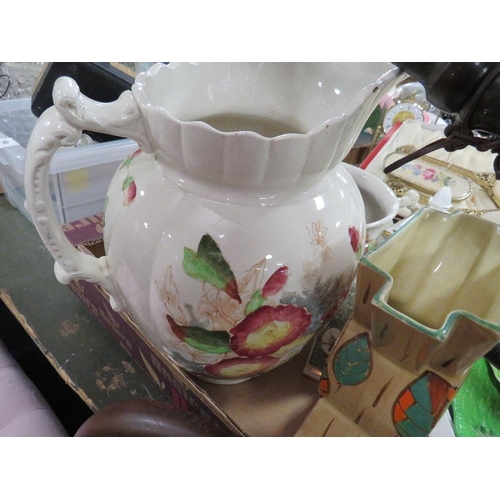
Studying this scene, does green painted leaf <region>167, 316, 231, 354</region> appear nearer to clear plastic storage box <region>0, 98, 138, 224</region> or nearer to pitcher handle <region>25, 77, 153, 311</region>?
pitcher handle <region>25, 77, 153, 311</region>

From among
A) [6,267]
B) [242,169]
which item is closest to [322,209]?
[242,169]

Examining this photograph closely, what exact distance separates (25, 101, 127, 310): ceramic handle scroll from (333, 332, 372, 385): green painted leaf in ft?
0.70

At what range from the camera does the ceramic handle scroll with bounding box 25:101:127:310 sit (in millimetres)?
304

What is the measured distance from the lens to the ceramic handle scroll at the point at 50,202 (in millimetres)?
304

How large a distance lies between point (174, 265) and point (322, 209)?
4.8 inches

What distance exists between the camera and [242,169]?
11.0 inches

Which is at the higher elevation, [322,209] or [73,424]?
[322,209]

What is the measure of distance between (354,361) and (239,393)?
142mm

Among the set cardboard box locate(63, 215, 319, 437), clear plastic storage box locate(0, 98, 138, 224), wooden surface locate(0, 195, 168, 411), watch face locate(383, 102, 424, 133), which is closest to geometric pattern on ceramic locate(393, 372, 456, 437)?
cardboard box locate(63, 215, 319, 437)

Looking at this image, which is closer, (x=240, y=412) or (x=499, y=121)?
(x=499, y=121)

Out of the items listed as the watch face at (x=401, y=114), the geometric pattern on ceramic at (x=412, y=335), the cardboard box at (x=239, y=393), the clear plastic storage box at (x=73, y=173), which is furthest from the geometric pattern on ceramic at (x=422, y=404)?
the watch face at (x=401, y=114)

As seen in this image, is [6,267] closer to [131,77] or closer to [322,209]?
[131,77]

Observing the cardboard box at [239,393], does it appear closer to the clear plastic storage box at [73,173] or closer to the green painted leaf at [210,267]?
the green painted leaf at [210,267]

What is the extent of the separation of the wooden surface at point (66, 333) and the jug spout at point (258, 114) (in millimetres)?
283
